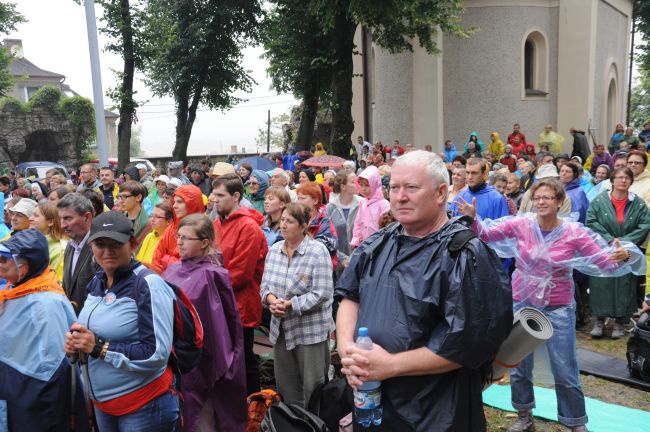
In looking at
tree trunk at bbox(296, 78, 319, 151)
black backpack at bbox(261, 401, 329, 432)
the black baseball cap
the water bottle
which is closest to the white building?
tree trunk at bbox(296, 78, 319, 151)

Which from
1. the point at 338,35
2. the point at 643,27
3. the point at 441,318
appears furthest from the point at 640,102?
the point at 441,318

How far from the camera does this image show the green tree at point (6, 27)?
35709mm

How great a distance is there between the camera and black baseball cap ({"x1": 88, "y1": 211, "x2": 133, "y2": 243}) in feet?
9.82

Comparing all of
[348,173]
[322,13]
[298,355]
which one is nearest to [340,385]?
[298,355]

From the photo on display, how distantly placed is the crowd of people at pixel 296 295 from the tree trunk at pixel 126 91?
16.1 meters

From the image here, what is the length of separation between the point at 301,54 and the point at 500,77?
7.76 metres

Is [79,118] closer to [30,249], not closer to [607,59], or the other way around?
[607,59]

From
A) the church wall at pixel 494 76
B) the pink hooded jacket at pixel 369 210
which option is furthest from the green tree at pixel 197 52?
the pink hooded jacket at pixel 369 210

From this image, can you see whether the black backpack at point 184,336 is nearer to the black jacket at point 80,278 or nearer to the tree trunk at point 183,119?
the black jacket at point 80,278

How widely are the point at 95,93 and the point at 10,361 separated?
29.2 feet

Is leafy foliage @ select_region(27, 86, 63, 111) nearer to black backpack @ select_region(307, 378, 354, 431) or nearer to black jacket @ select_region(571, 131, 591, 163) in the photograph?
black jacket @ select_region(571, 131, 591, 163)

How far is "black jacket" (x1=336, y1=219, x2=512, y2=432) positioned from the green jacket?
4802mm

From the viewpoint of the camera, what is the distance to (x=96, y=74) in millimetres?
10891

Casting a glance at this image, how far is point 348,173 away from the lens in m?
7.29
